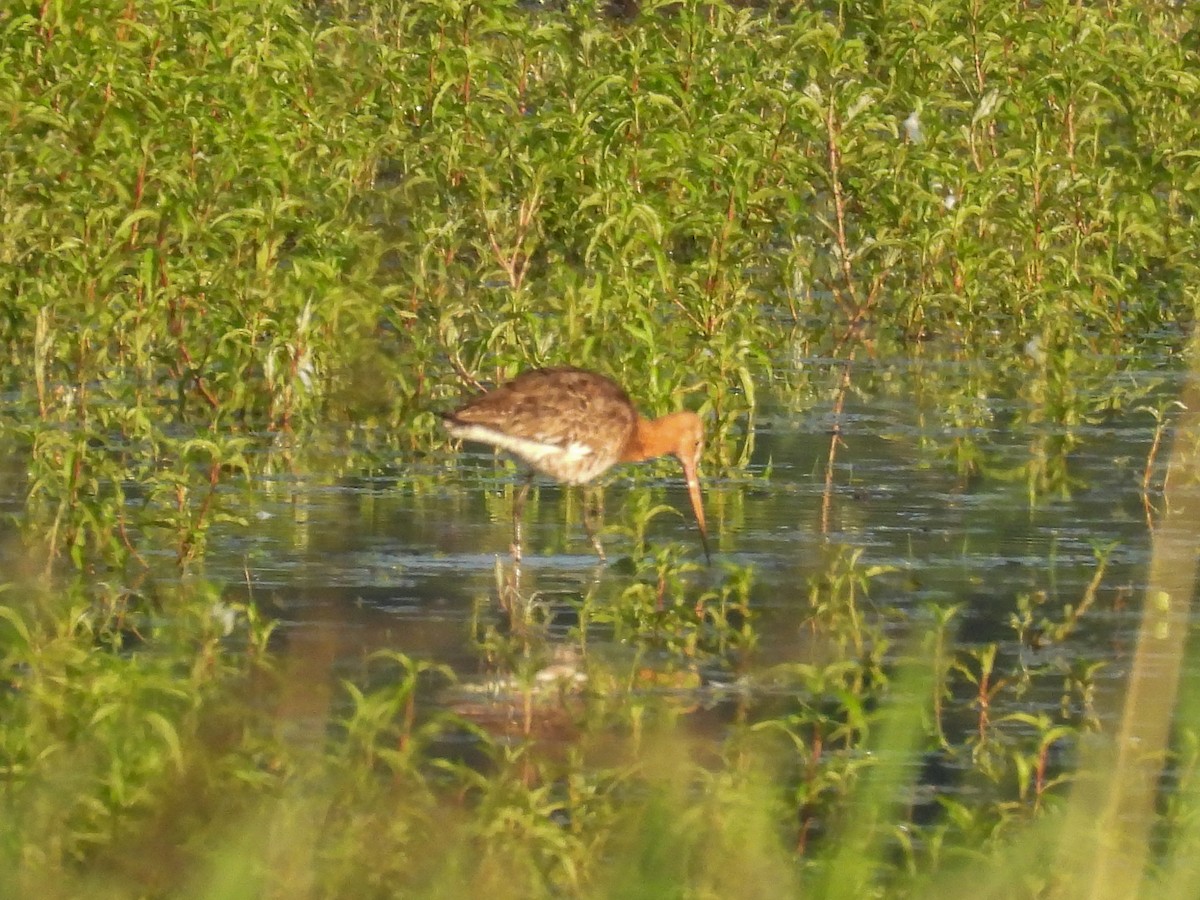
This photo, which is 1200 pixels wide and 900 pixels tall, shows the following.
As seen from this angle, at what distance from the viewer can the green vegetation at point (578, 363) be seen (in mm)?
6285

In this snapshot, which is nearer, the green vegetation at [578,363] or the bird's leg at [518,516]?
the green vegetation at [578,363]

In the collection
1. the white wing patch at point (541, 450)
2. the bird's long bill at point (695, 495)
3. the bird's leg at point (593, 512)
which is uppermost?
the white wing patch at point (541, 450)

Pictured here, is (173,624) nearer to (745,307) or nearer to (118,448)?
(118,448)

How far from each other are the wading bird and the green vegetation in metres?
0.27

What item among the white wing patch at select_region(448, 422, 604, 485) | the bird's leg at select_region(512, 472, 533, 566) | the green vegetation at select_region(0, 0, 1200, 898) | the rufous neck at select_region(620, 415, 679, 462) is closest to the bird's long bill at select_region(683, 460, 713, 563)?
the rufous neck at select_region(620, 415, 679, 462)

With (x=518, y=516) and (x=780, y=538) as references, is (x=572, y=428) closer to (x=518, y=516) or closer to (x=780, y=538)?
(x=518, y=516)

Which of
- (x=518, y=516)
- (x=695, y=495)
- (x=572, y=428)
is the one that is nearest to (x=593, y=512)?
(x=695, y=495)

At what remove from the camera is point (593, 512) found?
36.2ft

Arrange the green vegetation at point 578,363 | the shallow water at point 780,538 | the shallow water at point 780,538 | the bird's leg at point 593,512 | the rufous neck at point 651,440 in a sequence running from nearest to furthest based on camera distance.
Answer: the green vegetation at point 578,363, the shallow water at point 780,538, the shallow water at point 780,538, the bird's leg at point 593,512, the rufous neck at point 651,440

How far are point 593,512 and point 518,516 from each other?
2.76ft

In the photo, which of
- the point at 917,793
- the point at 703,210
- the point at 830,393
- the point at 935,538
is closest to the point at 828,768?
the point at 917,793

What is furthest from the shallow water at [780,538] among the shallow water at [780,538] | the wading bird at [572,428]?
the wading bird at [572,428]

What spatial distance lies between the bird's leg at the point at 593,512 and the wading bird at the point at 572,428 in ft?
0.08

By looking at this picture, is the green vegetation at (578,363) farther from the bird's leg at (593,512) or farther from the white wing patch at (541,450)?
the white wing patch at (541,450)
